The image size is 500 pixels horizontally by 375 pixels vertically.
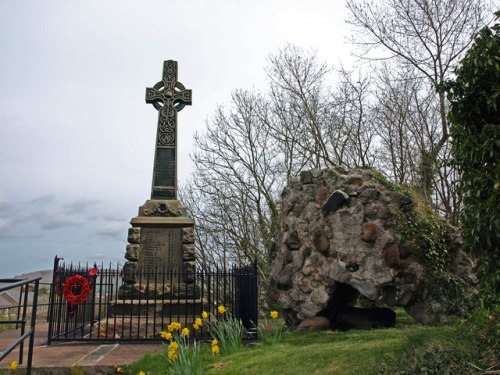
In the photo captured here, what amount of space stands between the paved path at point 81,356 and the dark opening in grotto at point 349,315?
3494mm

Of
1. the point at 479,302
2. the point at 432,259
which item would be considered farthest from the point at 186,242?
the point at 479,302

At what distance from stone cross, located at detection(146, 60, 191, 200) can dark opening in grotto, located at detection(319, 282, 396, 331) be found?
14.0 feet

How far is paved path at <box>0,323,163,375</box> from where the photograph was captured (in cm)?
530

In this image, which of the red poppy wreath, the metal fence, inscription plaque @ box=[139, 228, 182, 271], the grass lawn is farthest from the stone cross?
the grass lawn

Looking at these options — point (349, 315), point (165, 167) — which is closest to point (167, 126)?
point (165, 167)

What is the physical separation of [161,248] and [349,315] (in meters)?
4.26

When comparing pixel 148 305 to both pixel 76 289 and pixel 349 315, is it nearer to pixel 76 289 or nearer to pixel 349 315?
pixel 76 289

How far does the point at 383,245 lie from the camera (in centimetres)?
740

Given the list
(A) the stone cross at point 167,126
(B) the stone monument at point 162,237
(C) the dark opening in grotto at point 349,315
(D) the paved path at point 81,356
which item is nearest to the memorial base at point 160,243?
(B) the stone monument at point 162,237

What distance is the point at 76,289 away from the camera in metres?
7.87

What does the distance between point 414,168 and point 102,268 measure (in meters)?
8.88

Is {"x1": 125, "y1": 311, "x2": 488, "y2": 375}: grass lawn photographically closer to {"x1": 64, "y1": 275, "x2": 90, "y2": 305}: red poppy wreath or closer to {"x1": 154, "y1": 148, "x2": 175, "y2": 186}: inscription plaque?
{"x1": 64, "y1": 275, "x2": 90, "y2": 305}: red poppy wreath

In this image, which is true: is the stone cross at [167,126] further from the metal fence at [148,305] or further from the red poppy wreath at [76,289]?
the red poppy wreath at [76,289]

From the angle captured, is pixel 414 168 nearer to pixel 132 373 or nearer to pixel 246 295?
pixel 246 295
